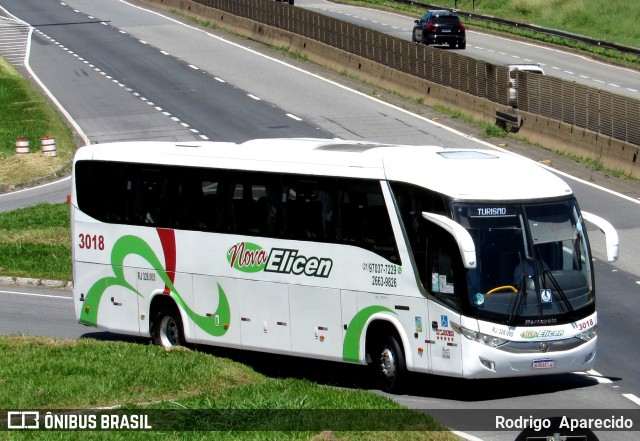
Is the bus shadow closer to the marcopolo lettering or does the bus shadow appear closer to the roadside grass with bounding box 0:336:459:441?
the marcopolo lettering

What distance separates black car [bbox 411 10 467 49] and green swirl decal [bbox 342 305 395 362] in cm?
4919

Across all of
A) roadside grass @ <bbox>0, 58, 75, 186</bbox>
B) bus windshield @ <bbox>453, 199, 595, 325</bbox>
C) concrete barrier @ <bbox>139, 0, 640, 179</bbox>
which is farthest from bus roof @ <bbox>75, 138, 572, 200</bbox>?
roadside grass @ <bbox>0, 58, 75, 186</bbox>

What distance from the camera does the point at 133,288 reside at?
20297mm

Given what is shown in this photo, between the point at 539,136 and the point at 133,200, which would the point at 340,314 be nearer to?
the point at 133,200

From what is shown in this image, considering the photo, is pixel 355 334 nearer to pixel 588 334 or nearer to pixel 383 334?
pixel 383 334

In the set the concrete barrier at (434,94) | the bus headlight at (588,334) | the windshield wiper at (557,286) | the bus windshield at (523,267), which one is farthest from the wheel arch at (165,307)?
the concrete barrier at (434,94)

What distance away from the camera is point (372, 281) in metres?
16.9

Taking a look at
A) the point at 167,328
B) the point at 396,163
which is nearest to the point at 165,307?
the point at 167,328

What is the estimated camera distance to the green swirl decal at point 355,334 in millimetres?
16953

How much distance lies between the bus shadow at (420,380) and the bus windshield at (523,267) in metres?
1.28

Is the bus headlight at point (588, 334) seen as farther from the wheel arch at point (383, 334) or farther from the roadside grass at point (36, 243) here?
the roadside grass at point (36, 243)

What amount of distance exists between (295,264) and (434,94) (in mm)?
30145

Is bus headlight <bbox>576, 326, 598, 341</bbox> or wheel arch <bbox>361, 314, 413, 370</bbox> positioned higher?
bus headlight <bbox>576, 326, 598, 341</bbox>

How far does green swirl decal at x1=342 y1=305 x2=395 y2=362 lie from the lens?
16953mm
